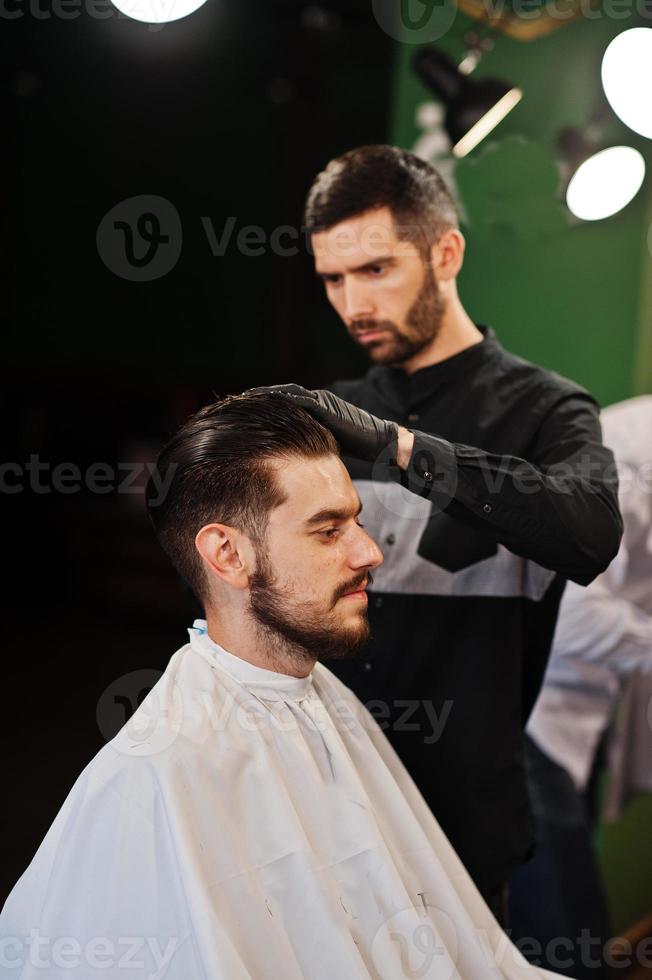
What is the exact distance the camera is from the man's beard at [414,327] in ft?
5.85

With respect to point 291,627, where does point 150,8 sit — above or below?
above

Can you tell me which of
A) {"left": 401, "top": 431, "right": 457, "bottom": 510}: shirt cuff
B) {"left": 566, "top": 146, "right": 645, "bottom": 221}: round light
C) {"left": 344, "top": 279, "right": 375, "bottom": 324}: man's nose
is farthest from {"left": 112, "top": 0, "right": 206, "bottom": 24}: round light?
{"left": 566, "top": 146, "right": 645, "bottom": 221}: round light

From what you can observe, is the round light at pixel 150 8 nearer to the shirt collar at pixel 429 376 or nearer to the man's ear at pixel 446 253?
the man's ear at pixel 446 253

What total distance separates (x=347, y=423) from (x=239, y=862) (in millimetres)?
Answer: 656

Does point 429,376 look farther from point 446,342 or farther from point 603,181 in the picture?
point 603,181

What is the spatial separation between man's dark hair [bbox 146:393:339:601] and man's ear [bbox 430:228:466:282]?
0.53 m

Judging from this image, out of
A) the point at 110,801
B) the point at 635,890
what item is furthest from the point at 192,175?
the point at 110,801

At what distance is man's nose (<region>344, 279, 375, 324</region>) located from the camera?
5.77 ft

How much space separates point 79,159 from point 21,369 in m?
1.12

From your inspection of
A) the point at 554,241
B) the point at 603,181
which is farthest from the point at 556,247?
the point at 603,181

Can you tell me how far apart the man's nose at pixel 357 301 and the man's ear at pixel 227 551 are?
566 mm

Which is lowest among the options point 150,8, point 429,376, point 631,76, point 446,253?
point 429,376

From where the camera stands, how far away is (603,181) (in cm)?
264

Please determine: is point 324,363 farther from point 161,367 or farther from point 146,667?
point 146,667
